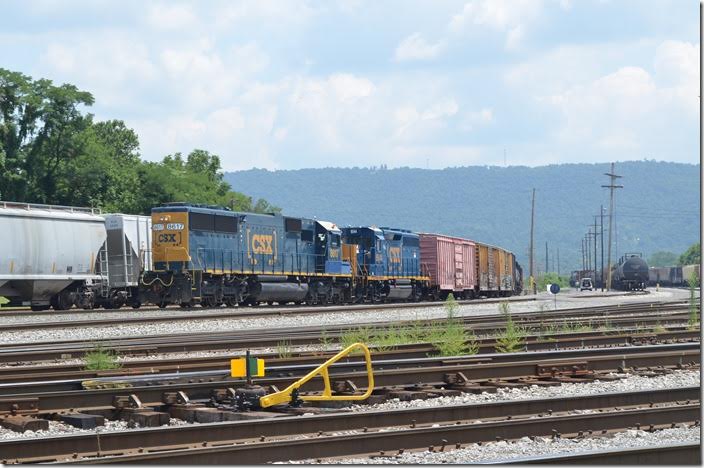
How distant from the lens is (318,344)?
2017 centimetres

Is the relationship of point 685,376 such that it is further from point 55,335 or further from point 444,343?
point 55,335

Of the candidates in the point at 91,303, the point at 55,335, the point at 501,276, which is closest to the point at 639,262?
the point at 501,276

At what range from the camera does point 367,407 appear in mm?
12133

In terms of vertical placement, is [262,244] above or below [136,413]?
above

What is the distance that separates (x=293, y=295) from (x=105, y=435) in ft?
103

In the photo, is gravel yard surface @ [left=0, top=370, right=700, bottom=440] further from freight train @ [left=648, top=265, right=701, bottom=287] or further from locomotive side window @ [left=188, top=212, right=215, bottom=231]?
freight train @ [left=648, top=265, right=701, bottom=287]

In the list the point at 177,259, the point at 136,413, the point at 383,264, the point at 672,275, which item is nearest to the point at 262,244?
the point at 177,259

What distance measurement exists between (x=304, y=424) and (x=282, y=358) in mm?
5795

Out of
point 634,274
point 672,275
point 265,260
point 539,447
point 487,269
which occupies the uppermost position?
point 265,260

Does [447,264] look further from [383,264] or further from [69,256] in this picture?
[69,256]

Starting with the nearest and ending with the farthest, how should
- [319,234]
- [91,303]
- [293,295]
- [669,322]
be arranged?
1. [669,322]
2. [91,303]
3. [293,295]
4. [319,234]

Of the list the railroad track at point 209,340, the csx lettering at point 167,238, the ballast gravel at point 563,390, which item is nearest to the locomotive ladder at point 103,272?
the csx lettering at point 167,238

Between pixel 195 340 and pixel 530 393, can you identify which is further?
pixel 195 340

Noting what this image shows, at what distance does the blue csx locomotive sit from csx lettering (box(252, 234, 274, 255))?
1.5 inches
